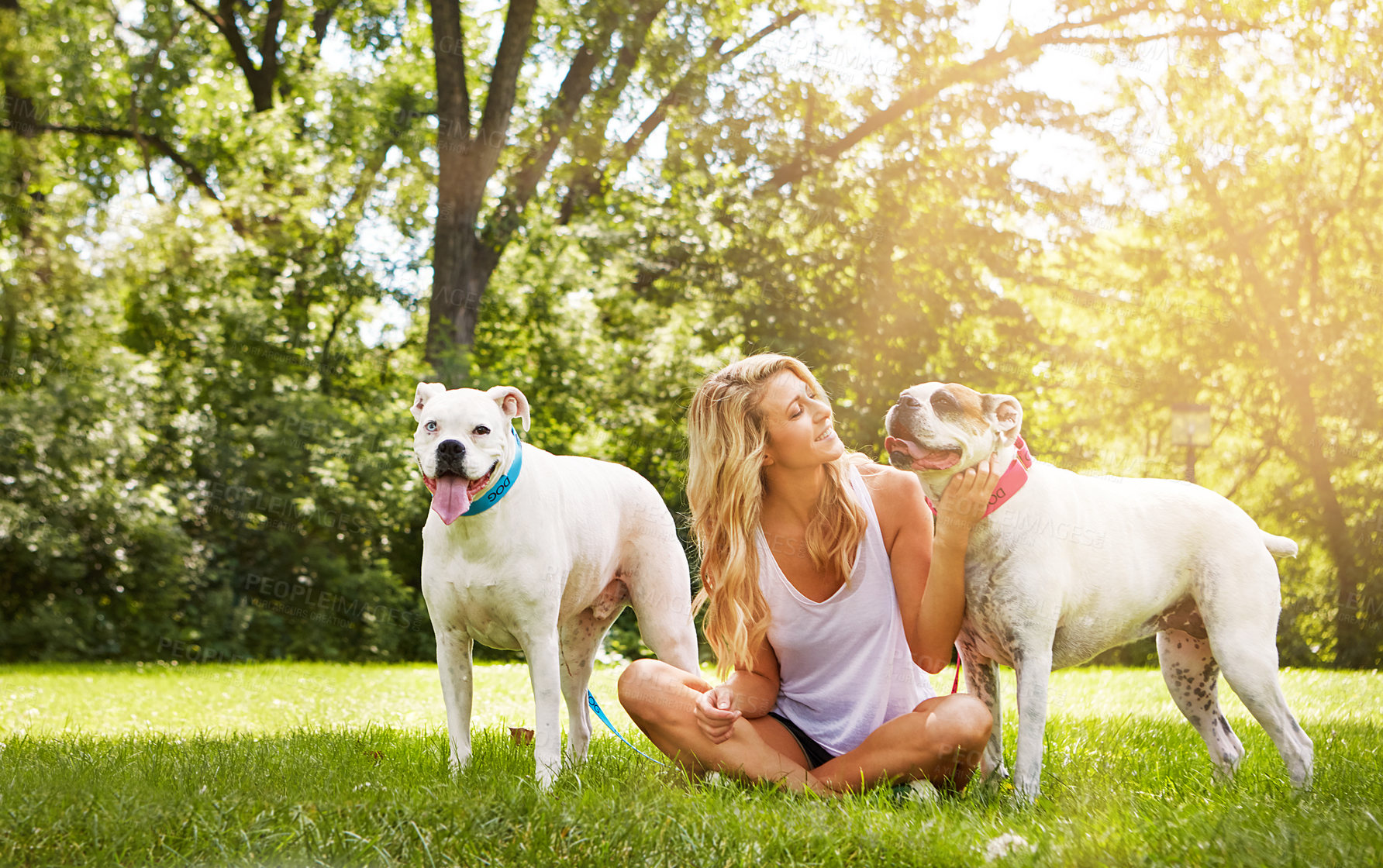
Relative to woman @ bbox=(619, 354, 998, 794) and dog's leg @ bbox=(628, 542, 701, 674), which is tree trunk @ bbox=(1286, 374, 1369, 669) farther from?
dog's leg @ bbox=(628, 542, 701, 674)

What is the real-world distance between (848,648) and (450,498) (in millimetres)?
1553

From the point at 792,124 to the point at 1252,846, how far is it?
1262 cm

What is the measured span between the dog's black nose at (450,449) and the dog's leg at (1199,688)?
9.20 feet

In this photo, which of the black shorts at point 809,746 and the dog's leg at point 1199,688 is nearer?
the black shorts at point 809,746

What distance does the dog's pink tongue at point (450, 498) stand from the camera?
11.5ft

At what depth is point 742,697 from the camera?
3.74 m

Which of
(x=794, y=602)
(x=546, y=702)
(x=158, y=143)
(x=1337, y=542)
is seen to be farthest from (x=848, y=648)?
(x=158, y=143)

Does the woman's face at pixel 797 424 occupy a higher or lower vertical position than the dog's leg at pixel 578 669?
higher

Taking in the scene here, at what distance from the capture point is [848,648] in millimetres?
3719

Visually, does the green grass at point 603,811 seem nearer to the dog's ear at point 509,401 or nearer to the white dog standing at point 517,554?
the white dog standing at point 517,554

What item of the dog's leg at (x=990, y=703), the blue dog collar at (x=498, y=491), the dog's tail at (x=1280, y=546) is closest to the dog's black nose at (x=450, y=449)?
the blue dog collar at (x=498, y=491)

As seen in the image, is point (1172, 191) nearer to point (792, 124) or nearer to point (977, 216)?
point (977, 216)

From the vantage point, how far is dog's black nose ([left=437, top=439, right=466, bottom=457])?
3545mm

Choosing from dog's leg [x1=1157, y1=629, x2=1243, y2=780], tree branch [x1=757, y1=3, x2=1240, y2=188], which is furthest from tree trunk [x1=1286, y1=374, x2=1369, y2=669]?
dog's leg [x1=1157, y1=629, x2=1243, y2=780]
